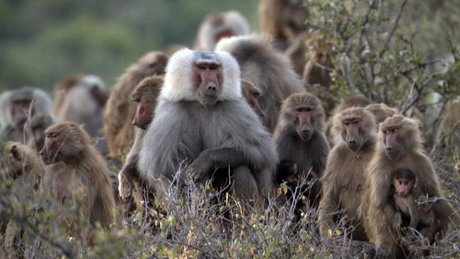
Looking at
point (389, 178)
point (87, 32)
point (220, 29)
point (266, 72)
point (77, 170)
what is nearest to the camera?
point (389, 178)

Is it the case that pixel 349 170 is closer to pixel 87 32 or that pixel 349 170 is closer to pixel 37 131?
pixel 37 131

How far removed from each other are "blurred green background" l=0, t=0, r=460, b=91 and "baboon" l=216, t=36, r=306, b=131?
952 inches

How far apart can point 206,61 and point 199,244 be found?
1.79m

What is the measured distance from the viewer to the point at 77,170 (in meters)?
7.93

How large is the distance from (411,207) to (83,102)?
327 inches

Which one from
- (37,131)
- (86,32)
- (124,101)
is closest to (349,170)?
(37,131)

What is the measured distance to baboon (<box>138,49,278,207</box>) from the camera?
7.41 metres

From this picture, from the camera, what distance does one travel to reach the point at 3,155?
227 inches

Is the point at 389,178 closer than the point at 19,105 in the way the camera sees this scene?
Yes

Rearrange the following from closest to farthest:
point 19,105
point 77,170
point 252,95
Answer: point 77,170
point 252,95
point 19,105

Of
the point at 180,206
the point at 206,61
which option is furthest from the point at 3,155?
the point at 206,61

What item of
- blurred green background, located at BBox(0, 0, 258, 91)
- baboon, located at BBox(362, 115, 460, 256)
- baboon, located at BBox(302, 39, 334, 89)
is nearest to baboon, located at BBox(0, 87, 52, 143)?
A: baboon, located at BBox(302, 39, 334, 89)

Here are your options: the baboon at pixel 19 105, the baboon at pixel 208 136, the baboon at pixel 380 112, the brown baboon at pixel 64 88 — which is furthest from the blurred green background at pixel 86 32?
the baboon at pixel 208 136

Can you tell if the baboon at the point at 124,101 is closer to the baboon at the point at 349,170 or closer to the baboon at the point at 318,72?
the baboon at the point at 318,72
